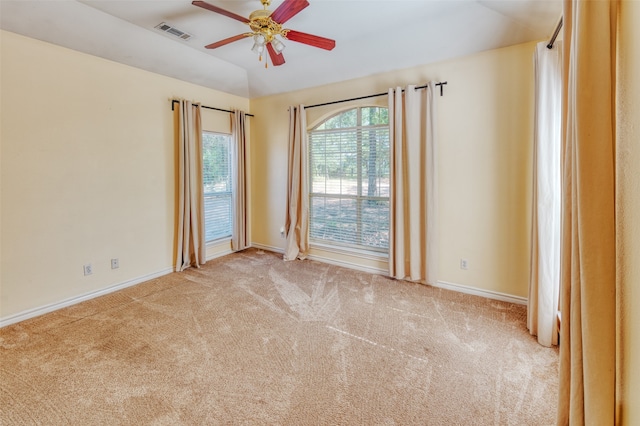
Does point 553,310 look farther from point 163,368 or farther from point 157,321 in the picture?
point 157,321

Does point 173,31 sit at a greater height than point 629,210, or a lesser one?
greater

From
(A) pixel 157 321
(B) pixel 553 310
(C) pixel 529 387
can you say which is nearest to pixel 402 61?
(B) pixel 553 310

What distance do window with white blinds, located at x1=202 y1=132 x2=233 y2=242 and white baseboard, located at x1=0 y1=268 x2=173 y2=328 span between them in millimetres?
1091

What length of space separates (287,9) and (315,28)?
1157 mm

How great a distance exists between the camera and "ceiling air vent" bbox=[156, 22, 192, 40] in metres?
3.12

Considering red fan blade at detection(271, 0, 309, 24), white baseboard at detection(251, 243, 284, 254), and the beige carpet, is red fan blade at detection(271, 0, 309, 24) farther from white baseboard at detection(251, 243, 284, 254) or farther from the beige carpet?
white baseboard at detection(251, 243, 284, 254)

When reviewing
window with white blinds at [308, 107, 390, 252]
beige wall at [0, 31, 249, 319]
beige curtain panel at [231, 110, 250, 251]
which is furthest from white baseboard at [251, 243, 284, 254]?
beige wall at [0, 31, 249, 319]

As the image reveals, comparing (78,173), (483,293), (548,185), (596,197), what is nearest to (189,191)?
(78,173)

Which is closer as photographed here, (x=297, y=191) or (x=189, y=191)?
(x=189, y=191)

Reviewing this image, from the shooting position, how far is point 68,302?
3.15 metres

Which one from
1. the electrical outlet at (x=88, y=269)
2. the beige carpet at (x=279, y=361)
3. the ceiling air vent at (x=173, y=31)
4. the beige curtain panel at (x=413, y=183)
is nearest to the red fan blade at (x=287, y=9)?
the ceiling air vent at (x=173, y=31)

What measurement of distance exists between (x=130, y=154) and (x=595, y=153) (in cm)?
420

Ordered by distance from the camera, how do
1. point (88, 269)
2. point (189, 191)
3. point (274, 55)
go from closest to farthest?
1. point (274, 55)
2. point (88, 269)
3. point (189, 191)

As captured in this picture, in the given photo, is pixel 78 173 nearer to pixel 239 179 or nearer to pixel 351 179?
pixel 239 179
